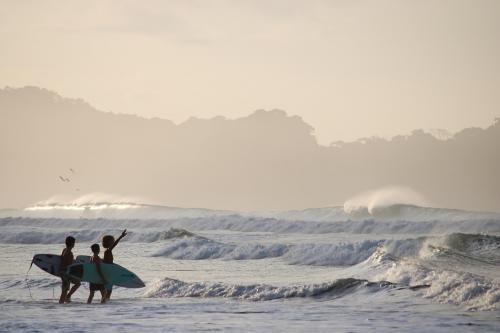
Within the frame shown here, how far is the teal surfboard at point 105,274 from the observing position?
16.7 meters

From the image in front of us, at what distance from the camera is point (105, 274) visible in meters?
16.9

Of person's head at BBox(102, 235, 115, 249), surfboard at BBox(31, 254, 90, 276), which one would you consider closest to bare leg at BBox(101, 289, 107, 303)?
person's head at BBox(102, 235, 115, 249)

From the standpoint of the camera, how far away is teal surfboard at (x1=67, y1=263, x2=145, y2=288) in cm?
1666

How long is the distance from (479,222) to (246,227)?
18330 mm

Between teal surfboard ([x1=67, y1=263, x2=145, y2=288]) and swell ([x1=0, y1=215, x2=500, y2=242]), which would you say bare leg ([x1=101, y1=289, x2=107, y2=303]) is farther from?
swell ([x1=0, y1=215, x2=500, y2=242])

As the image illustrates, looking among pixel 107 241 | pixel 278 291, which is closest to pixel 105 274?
pixel 107 241

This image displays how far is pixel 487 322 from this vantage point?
12164 millimetres

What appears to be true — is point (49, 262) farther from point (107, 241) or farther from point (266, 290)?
point (266, 290)

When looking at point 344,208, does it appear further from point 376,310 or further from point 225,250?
point 376,310

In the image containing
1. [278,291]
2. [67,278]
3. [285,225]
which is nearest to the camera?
[278,291]

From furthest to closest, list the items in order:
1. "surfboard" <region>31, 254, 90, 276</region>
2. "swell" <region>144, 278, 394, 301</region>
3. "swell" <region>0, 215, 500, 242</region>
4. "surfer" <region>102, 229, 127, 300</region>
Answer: "swell" <region>0, 215, 500, 242</region> < "surfboard" <region>31, 254, 90, 276</region> < "surfer" <region>102, 229, 127, 300</region> < "swell" <region>144, 278, 394, 301</region>

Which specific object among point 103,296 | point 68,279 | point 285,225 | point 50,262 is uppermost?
point 285,225

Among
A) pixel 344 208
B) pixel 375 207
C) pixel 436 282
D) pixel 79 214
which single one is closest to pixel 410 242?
pixel 436 282

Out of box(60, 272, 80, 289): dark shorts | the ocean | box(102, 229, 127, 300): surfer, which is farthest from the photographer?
box(60, 272, 80, 289): dark shorts
